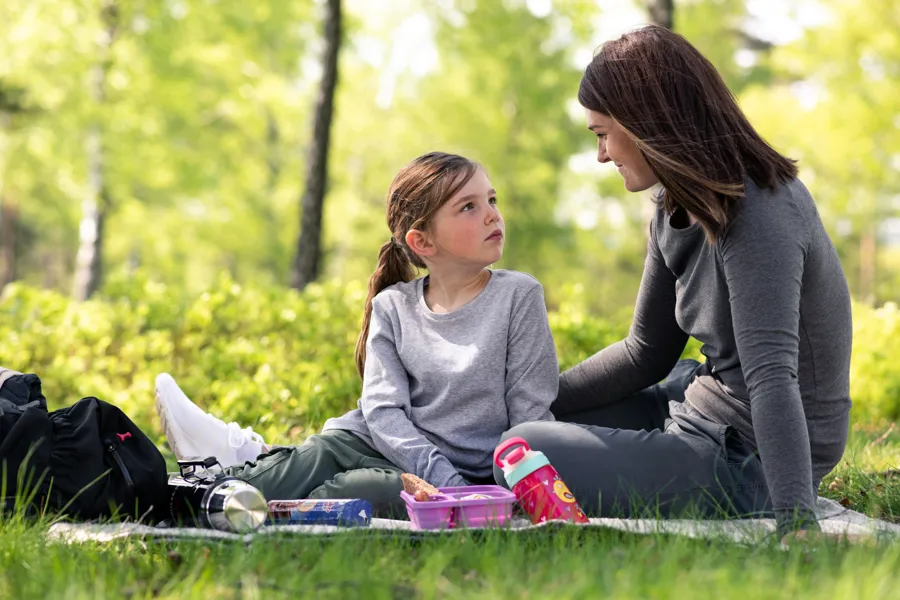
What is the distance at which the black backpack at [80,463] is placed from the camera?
244 cm

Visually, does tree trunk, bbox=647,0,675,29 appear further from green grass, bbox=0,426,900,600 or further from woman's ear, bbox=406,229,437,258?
green grass, bbox=0,426,900,600

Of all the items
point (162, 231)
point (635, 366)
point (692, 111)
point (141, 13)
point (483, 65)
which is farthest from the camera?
point (162, 231)

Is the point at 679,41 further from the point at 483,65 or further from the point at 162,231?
the point at 162,231

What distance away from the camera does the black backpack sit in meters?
2.44

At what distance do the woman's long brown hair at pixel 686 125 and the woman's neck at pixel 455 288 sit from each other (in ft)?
2.64

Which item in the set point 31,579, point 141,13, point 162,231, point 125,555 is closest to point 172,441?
point 125,555

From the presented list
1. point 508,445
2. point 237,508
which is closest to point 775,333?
point 508,445

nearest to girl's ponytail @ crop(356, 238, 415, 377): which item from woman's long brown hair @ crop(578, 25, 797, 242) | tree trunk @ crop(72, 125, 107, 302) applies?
woman's long brown hair @ crop(578, 25, 797, 242)

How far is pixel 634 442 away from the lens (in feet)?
8.56

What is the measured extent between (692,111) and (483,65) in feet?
37.9

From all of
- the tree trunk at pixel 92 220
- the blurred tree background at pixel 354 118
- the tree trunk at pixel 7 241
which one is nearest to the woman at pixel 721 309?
the blurred tree background at pixel 354 118

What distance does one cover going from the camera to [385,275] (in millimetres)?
3332

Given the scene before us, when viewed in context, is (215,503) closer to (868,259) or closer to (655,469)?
(655,469)

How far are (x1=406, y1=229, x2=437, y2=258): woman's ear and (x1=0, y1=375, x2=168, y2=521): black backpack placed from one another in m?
1.07
